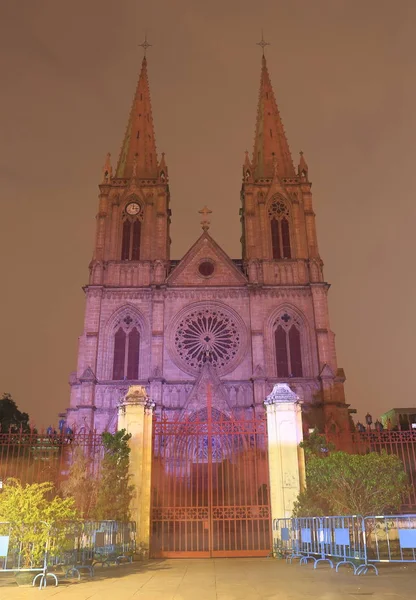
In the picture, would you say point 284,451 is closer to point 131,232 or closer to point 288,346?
point 288,346

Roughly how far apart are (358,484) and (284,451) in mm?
2107

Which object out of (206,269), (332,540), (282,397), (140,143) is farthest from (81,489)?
(140,143)

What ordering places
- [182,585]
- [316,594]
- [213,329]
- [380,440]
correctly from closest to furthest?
[316,594] → [182,585] → [380,440] → [213,329]

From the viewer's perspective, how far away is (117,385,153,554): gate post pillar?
41.9ft

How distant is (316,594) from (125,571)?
4.57 metres

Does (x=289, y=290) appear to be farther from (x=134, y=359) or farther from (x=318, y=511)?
(x=318, y=511)

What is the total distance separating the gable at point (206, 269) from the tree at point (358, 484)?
2457cm

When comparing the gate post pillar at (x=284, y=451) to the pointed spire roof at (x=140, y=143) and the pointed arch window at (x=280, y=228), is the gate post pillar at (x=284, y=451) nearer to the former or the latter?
the pointed arch window at (x=280, y=228)

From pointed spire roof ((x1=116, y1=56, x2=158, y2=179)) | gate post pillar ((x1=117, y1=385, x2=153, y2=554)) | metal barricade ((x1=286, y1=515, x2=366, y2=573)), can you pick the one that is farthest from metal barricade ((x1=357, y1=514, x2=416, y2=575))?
pointed spire roof ((x1=116, y1=56, x2=158, y2=179))

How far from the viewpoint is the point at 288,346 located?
1355 inches

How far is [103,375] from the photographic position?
33156mm

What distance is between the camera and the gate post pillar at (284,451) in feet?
41.8

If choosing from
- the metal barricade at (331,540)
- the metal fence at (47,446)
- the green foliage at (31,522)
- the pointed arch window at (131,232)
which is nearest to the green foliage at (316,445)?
the metal barricade at (331,540)

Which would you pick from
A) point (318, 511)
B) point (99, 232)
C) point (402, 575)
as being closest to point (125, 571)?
point (318, 511)
